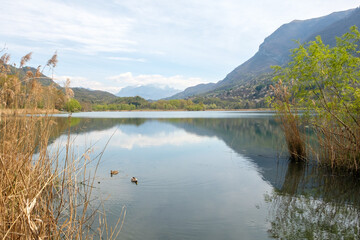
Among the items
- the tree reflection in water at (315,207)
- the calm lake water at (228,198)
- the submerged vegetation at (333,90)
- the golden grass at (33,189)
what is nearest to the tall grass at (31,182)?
the golden grass at (33,189)

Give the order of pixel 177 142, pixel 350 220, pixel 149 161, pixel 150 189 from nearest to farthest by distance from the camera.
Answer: pixel 350 220, pixel 150 189, pixel 149 161, pixel 177 142

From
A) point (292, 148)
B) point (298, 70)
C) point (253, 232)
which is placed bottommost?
point (253, 232)

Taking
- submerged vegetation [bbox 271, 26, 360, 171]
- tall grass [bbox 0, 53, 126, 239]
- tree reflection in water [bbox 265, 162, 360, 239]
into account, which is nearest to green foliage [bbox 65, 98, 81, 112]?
tall grass [bbox 0, 53, 126, 239]

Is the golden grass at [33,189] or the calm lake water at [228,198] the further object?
the calm lake water at [228,198]

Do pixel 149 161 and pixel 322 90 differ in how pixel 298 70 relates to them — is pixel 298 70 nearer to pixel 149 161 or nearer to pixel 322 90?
pixel 322 90

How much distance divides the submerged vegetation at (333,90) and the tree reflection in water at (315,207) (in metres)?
1.28

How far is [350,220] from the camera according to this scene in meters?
6.11

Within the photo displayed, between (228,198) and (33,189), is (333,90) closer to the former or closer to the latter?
(228,198)

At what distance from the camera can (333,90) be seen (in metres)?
9.59

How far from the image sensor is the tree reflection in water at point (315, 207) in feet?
18.2

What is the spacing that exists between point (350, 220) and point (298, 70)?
6.47 m

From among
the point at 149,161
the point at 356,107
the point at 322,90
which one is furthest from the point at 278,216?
the point at 149,161

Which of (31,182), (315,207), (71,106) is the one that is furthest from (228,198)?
(31,182)

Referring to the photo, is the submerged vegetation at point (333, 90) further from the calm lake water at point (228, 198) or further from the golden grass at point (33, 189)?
the golden grass at point (33, 189)
